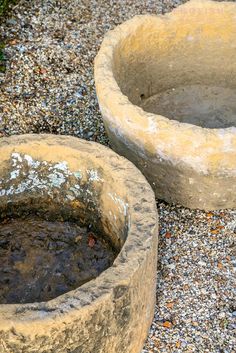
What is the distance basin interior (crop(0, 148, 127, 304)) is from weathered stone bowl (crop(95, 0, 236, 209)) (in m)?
0.41

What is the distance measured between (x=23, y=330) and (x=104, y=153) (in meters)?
1.12

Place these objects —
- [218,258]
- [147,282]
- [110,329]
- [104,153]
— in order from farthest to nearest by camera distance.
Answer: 1. [218,258]
2. [104,153]
3. [147,282]
4. [110,329]

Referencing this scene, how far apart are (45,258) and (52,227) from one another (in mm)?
225

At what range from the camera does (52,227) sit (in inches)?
154

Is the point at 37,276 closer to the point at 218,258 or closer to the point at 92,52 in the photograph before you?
the point at 218,258

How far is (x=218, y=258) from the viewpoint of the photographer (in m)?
3.84

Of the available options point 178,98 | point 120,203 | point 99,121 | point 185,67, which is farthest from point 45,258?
point 185,67

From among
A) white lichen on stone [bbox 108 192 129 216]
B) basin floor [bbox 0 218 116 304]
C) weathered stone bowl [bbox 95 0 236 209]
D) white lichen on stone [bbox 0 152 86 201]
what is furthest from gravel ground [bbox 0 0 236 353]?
white lichen on stone [bbox 0 152 86 201]

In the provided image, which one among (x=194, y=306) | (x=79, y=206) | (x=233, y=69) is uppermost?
(x=233, y=69)

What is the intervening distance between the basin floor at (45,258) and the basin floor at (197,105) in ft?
4.06

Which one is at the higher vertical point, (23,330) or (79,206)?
(23,330)

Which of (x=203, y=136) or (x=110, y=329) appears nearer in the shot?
(x=110, y=329)

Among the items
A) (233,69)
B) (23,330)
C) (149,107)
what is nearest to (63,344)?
(23,330)

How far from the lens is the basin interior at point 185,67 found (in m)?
4.44
